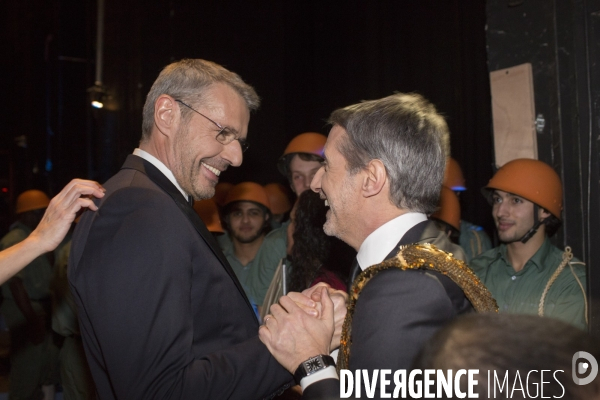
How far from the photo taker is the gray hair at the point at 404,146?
5.82 feet

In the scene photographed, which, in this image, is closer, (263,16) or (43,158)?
(263,16)

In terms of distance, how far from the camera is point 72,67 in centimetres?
911

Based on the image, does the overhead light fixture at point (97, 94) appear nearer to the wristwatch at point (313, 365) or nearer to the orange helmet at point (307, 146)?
the orange helmet at point (307, 146)

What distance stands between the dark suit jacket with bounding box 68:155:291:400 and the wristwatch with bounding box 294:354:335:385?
0.71 feet

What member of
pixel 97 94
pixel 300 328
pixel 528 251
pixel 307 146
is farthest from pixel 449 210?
pixel 97 94

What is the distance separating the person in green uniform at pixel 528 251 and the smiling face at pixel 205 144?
2.40 m

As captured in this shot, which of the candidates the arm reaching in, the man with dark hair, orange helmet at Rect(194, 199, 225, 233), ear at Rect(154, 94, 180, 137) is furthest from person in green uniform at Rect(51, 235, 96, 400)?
the man with dark hair

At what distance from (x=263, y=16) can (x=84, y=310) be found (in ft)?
19.7

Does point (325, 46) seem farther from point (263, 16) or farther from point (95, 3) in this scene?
point (95, 3)

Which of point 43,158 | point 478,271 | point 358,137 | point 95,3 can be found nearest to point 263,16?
point 95,3

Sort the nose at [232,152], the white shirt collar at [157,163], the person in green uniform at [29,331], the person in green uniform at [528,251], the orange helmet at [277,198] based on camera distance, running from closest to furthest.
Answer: the white shirt collar at [157,163] < the nose at [232,152] < the person in green uniform at [528,251] < the person in green uniform at [29,331] < the orange helmet at [277,198]

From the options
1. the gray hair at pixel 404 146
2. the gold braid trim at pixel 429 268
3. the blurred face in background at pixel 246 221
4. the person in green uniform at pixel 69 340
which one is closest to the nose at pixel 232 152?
the gray hair at pixel 404 146

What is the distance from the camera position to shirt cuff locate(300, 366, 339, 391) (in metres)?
1.57

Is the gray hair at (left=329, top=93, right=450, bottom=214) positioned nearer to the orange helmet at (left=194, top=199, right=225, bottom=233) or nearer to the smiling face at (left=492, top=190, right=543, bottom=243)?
the smiling face at (left=492, top=190, right=543, bottom=243)
